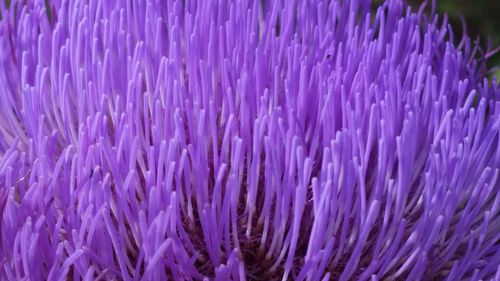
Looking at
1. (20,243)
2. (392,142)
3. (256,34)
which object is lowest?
(20,243)

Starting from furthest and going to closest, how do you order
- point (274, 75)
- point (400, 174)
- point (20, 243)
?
point (274, 75), point (400, 174), point (20, 243)

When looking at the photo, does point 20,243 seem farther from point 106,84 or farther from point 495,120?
point 495,120

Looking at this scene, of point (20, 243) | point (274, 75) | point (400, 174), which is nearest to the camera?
point (20, 243)

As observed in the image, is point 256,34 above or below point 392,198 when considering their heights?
above

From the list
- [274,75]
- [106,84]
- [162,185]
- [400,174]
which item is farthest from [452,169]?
[106,84]

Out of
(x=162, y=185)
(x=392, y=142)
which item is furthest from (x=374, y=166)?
(x=162, y=185)

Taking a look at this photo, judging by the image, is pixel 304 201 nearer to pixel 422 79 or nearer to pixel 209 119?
pixel 209 119

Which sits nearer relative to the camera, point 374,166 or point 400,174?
point 400,174
